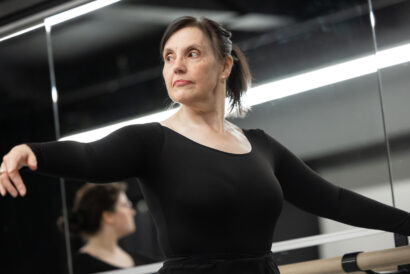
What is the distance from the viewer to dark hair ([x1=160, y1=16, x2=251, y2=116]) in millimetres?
1462

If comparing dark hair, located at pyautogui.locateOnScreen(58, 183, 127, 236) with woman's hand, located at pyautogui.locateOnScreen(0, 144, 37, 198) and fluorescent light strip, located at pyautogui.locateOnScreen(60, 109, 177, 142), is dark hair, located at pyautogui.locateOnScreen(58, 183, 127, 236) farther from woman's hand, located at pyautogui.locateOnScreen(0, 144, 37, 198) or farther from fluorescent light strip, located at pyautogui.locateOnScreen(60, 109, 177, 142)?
woman's hand, located at pyautogui.locateOnScreen(0, 144, 37, 198)

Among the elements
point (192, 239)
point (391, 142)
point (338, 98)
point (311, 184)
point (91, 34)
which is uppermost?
point (91, 34)

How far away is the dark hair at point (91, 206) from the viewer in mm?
2492

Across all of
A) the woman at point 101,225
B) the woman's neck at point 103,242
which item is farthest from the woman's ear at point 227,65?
the woman's neck at point 103,242

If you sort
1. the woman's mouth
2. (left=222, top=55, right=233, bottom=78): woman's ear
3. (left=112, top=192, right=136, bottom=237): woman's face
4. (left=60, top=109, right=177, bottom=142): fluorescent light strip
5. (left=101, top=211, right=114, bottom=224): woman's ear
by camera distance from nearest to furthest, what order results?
1. the woman's mouth
2. (left=222, top=55, right=233, bottom=78): woman's ear
3. (left=60, top=109, right=177, bottom=142): fluorescent light strip
4. (left=112, top=192, right=136, bottom=237): woman's face
5. (left=101, top=211, right=114, bottom=224): woman's ear

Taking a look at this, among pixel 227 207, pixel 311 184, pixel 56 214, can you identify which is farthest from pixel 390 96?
pixel 56 214

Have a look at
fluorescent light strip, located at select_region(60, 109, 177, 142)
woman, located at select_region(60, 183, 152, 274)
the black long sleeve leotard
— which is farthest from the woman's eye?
woman, located at select_region(60, 183, 152, 274)

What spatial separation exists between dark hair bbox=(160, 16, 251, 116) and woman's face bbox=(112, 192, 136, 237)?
37.1 inches

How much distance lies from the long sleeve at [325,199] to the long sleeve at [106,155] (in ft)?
1.06

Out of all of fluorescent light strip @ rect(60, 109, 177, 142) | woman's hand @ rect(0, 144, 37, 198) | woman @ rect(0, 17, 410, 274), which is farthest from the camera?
fluorescent light strip @ rect(60, 109, 177, 142)

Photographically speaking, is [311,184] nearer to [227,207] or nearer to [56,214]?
[227,207]

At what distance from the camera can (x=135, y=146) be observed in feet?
Result: 4.22

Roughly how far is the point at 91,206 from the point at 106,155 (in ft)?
4.52

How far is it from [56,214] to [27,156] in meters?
1.37
